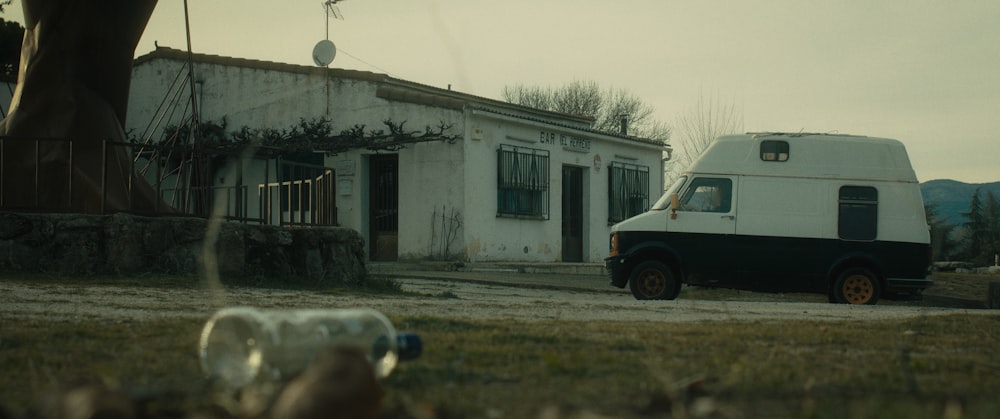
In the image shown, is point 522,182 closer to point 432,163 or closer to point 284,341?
point 432,163

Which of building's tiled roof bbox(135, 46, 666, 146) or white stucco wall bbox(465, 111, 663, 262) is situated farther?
white stucco wall bbox(465, 111, 663, 262)

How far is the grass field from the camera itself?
126 inches

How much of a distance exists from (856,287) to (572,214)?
1432 cm

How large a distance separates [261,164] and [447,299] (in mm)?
15908

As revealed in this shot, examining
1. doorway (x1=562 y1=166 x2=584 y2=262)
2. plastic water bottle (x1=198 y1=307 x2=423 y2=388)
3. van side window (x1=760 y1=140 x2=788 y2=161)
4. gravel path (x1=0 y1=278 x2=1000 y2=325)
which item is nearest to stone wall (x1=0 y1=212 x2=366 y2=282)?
gravel path (x1=0 y1=278 x2=1000 y2=325)

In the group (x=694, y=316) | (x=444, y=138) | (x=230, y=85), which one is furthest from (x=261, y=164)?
(x=694, y=316)

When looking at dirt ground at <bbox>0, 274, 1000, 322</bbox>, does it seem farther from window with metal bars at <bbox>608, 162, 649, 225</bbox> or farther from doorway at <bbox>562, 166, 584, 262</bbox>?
window with metal bars at <bbox>608, 162, 649, 225</bbox>

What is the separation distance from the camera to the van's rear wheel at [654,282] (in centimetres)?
1395

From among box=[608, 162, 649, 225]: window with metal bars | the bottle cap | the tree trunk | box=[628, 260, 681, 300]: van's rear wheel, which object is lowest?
the tree trunk

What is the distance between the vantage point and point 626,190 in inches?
1163

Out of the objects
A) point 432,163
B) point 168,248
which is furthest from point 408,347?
point 432,163

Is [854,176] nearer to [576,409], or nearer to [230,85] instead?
[576,409]

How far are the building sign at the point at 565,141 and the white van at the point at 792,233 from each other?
12039 mm

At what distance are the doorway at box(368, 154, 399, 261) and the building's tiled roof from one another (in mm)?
1556
